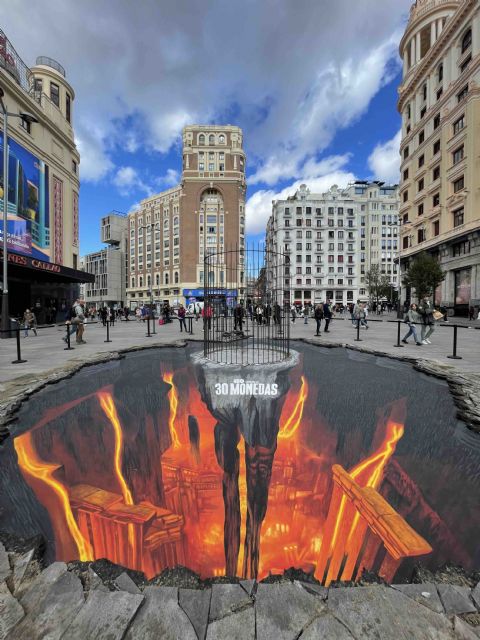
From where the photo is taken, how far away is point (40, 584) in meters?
1.78

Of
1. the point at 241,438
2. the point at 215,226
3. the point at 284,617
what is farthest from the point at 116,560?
the point at 215,226

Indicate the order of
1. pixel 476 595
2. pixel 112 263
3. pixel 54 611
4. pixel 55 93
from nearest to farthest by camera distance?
pixel 54 611, pixel 476 595, pixel 55 93, pixel 112 263

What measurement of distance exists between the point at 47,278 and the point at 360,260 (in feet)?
202

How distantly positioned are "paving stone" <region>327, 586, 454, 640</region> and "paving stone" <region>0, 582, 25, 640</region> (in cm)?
169

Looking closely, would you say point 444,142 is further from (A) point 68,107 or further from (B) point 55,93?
(B) point 55,93

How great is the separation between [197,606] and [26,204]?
88.6ft

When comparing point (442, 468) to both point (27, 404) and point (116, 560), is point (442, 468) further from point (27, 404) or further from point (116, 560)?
point (27, 404)

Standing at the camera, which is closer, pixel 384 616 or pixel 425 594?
pixel 384 616

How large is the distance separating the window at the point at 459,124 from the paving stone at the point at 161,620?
118 feet

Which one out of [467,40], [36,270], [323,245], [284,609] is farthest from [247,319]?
[323,245]

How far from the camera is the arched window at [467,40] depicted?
24.7 m

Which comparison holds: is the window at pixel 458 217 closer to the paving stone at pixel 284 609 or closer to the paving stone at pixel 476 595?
the paving stone at pixel 476 595

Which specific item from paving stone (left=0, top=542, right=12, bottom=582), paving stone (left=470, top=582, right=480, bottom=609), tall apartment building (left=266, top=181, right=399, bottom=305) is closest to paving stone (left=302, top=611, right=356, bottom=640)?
paving stone (left=470, top=582, right=480, bottom=609)

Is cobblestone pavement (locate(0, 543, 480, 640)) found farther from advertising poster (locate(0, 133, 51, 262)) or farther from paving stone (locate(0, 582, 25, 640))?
advertising poster (locate(0, 133, 51, 262))
